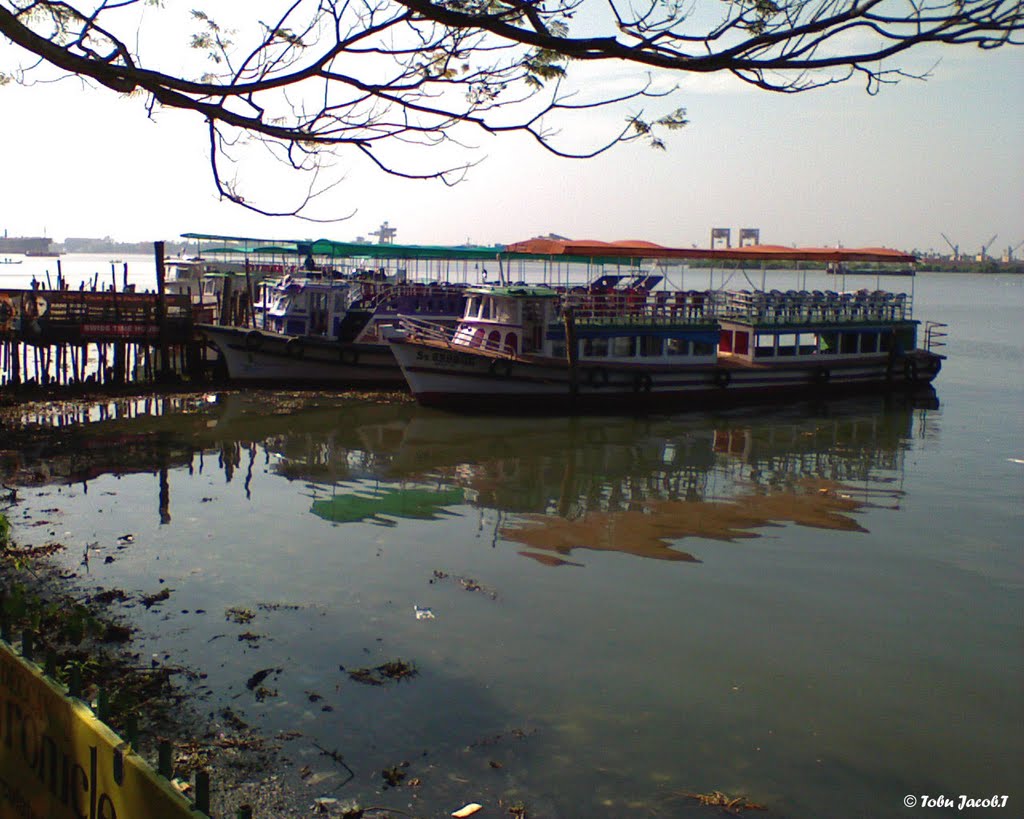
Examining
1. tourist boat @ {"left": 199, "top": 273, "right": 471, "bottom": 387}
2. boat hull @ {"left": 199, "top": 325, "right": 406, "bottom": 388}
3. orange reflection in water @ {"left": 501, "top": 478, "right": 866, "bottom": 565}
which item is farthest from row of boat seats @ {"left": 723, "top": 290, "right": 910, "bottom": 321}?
orange reflection in water @ {"left": 501, "top": 478, "right": 866, "bottom": 565}

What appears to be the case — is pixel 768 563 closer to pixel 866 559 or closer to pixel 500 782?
pixel 866 559

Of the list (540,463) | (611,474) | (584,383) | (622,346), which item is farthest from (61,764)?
(622,346)

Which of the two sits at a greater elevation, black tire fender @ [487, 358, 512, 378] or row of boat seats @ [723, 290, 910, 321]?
row of boat seats @ [723, 290, 910, 321]

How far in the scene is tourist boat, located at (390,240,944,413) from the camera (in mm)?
24953

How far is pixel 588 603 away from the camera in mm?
10938

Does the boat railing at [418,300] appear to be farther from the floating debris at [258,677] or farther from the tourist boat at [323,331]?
the floating debris at [258,677]

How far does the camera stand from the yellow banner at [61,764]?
4.00 m

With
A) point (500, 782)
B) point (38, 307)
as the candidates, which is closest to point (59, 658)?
point (500, 782)

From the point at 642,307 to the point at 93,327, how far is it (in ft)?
50.3

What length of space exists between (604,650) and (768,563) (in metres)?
3.93

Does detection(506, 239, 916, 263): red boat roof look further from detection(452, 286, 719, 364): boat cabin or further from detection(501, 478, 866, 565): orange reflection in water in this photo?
detection(501, 478, 866, 565): orange reflection in water

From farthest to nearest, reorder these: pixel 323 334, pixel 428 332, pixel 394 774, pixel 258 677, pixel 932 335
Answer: pixel 932 335, pixel 323 334, pixel 428 332, pixel 258 677, pixel 394 774

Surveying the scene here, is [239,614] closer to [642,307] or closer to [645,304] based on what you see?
[642,307]

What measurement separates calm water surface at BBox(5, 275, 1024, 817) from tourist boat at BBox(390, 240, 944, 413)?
11.9 ft
